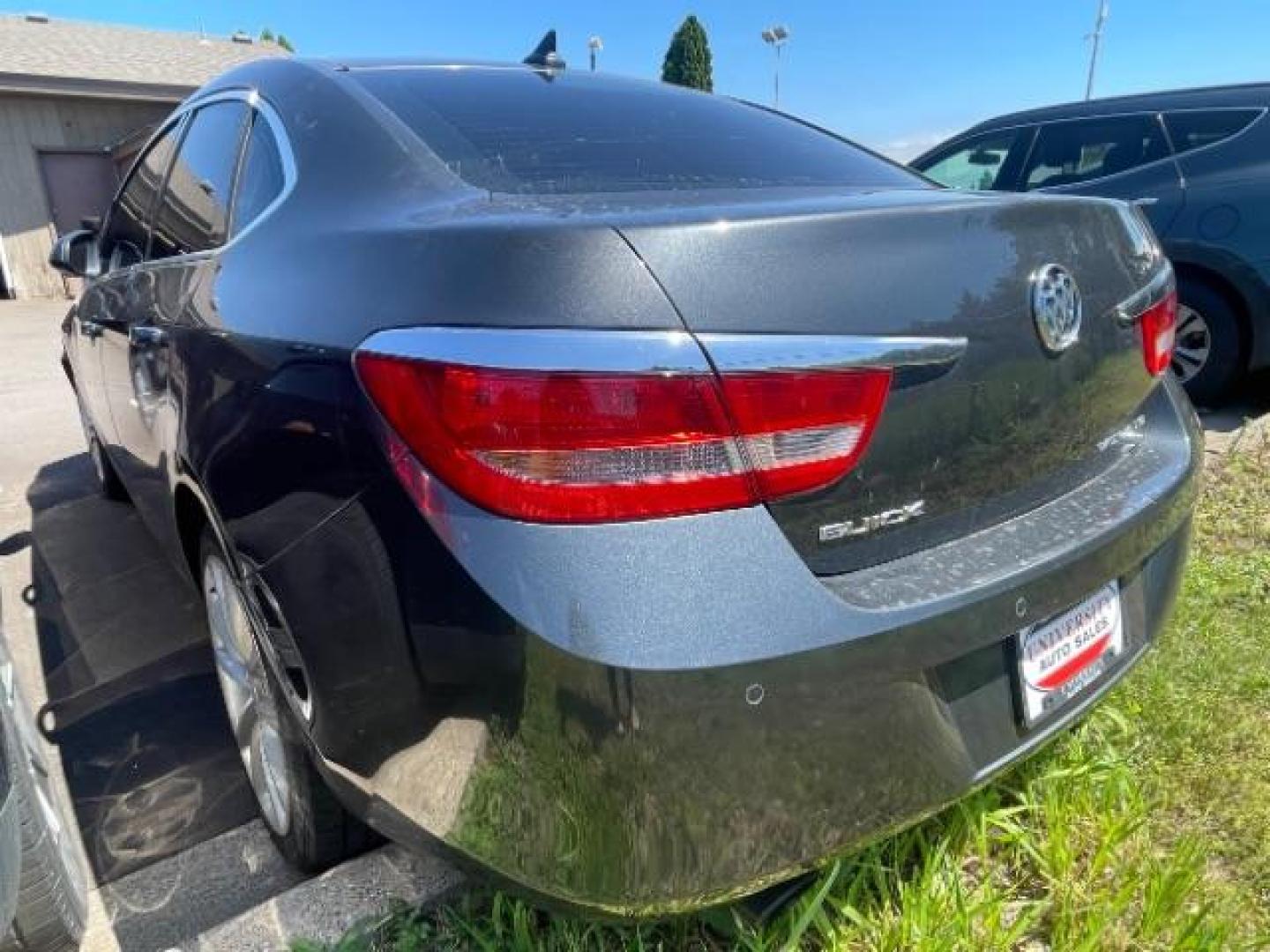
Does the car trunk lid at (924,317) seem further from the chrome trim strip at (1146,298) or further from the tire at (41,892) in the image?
the tire at (41,892)

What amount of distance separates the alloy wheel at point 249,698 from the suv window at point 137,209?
1.28 meters

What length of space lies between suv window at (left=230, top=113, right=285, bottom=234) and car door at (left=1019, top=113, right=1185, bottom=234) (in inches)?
165

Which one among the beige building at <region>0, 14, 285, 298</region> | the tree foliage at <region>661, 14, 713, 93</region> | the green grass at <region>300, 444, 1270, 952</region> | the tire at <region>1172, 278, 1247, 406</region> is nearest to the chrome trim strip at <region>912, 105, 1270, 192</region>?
the tire at <region>1172, 278, 1247, 406</region>

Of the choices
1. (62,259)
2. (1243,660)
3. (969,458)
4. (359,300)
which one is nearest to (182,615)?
(62,259)

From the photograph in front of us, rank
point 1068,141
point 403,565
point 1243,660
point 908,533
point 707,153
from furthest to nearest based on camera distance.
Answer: point 1068,141 → point 1243,660 → point 707,153 → point 908,533 → point 403,565

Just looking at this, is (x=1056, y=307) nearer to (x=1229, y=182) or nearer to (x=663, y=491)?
(x=663, y=491)

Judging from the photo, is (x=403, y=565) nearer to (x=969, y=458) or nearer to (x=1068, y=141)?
(x=969, y=458)

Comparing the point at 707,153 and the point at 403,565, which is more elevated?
the point at 707,153

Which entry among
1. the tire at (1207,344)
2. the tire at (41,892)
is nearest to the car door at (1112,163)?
the tire at (1207,344)

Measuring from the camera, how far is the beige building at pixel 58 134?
14.7 meters

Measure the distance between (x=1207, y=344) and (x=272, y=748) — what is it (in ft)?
16.3

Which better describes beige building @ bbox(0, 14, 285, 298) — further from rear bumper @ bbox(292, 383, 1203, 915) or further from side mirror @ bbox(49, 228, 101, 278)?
rear bumper @ bbox(292, 383, 1203, 915)

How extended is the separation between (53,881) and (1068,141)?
19.5 ft

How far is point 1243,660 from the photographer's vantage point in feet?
8.00
